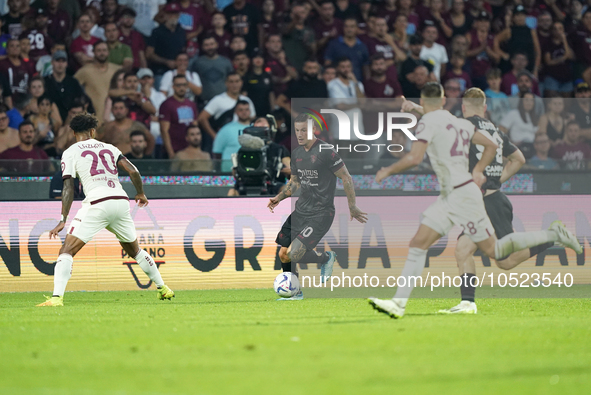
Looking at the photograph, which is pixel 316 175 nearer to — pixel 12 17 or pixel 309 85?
pixel 309 85

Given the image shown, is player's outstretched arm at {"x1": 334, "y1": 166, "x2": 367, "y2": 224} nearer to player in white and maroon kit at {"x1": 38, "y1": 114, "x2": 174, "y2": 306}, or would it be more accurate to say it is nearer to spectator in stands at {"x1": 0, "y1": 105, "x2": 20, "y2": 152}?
player in white and maroon kit at {"x1": 38, "y1": 114, "x2": 174, "y2": 306}

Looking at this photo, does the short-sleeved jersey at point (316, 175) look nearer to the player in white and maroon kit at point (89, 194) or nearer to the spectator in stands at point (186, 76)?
the player in white and maroon kit at point (89, 194)

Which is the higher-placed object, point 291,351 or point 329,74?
point 329,74

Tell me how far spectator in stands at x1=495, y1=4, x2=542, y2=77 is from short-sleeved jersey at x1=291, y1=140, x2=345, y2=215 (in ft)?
25.0

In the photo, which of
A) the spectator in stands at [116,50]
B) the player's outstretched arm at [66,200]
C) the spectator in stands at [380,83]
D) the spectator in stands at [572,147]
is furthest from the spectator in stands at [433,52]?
the player's outstretched arm at [66,200]

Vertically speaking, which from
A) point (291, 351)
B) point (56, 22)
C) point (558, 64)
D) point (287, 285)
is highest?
point (56, 22)

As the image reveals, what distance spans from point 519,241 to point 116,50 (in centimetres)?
894

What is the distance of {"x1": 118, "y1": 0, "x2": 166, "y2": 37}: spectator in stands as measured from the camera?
16.4 metres

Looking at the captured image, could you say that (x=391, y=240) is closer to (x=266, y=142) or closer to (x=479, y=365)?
(x=266, y=142)

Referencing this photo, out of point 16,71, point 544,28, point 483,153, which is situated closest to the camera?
point 483,153

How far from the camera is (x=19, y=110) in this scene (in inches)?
582

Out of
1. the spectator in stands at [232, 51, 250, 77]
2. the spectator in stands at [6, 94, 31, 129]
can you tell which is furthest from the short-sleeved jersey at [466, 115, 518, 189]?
the spectator in stands at [6, 94, 31, 129]

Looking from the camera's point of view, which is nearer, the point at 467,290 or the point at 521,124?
the point at 467,290

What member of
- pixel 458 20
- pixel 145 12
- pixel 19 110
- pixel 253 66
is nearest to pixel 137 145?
pixel 19 110
